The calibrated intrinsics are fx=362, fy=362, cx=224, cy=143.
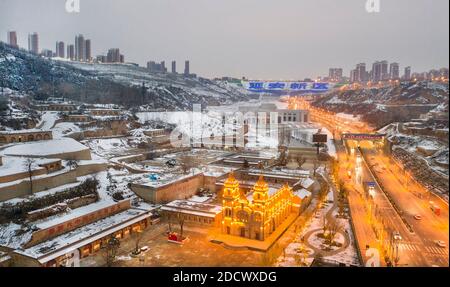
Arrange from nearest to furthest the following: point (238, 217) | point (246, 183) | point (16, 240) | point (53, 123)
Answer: point (16, 240)
point (238, 217)
point (246, 183)
point (53, 123)

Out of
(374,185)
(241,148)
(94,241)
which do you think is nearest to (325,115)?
(241,148)

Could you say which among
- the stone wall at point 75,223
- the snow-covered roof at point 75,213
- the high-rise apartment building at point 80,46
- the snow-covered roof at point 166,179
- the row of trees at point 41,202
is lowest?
the stone wall at point 75,223

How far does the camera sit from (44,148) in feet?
32.0

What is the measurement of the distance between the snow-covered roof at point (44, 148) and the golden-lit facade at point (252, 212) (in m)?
4.97

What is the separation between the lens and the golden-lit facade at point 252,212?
7.00m

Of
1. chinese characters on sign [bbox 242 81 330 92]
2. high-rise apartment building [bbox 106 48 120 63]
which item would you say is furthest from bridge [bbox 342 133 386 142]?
high-rise apartment building [bbox 106 48 120 63]

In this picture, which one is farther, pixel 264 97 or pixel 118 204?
pixel 264 97

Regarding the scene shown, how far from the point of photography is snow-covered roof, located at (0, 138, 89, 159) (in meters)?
9.33

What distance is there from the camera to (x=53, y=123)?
13.7 metres

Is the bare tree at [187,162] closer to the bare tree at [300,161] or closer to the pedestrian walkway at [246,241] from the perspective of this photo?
the bare tree at [300,161]

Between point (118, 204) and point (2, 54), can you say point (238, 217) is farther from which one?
point (2, 54)

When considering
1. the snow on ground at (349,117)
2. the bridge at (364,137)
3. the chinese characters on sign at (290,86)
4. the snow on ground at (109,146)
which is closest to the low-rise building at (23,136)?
the snow on ground at (109,146)
